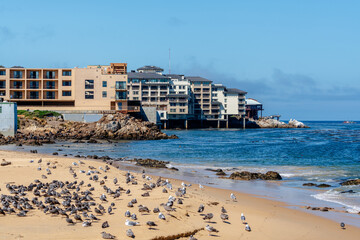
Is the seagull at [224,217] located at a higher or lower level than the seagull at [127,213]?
lower

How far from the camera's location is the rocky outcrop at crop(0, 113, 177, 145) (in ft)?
199

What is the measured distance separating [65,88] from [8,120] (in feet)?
94.0

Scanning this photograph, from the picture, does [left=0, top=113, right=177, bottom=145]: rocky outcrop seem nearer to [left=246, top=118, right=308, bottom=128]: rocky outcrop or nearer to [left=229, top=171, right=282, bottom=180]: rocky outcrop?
[left=229, top=171, right=282, bottom=180]: rocky outcrop

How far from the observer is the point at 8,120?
52.8 meters

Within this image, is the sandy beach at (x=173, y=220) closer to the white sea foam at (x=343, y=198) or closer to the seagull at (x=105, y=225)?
the seagull at (x=105, y=225)

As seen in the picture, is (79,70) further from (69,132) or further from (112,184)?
(112,184)

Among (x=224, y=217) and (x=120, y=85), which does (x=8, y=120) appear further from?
(x=224, y=217)

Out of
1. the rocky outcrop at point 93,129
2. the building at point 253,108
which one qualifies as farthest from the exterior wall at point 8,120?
the building at point 253,108

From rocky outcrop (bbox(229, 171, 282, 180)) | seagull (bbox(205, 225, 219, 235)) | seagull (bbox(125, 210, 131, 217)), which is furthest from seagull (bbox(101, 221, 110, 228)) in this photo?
rocky outcrop (bbox(229, 171, 282, 180))

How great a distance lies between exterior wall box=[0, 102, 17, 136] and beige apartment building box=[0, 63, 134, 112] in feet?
88.2

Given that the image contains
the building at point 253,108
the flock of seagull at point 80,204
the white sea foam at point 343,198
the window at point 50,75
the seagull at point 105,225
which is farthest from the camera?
the building at point 253,108

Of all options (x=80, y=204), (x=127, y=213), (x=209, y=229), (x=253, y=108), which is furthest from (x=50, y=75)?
(x=253, y=108)

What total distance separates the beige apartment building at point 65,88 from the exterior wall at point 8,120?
88.2 feet

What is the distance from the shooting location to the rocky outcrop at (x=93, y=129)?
60688mm
